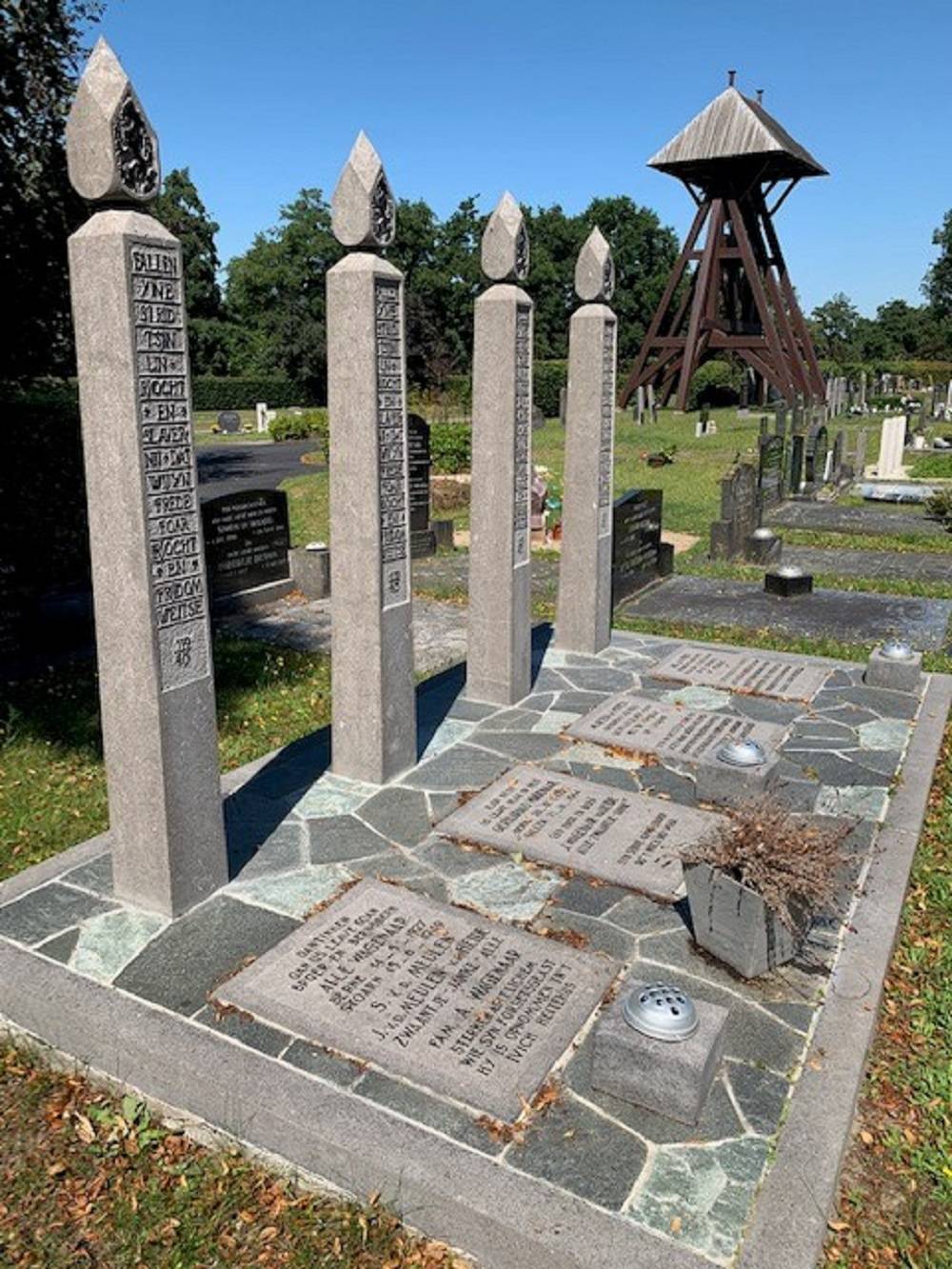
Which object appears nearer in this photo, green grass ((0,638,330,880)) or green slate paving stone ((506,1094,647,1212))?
green slate paving stone ((506,1094,647,1212))

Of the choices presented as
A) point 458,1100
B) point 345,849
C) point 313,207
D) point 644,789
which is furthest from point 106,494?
point 313,207

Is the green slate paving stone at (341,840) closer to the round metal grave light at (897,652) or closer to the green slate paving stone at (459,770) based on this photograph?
the green slate paving stone at (459,770)

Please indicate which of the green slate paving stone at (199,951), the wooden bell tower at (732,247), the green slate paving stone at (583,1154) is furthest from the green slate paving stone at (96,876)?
the wooden bell tower at (732,247)

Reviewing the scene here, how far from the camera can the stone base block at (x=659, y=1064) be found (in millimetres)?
3430

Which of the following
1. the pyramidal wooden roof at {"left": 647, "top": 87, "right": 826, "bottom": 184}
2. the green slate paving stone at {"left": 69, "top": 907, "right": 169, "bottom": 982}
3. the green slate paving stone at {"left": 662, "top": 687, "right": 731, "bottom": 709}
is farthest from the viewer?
the pyramidal wooden roof at {"left": 647, "top": 87, "right": 826, "bottom": 184}

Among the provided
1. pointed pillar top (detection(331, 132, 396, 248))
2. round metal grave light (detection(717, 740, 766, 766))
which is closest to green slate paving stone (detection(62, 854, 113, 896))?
round metal grave light (detection(717, 740, 766, 766))

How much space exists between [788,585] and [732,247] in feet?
104

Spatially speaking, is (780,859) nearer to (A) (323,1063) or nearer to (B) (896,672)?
Result: (A) (323,1063)

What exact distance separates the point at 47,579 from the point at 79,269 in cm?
939

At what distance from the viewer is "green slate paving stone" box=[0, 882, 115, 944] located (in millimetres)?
4668

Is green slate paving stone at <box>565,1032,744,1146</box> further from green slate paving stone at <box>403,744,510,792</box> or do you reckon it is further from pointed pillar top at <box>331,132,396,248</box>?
pointed pillar top at <box>331,132,396,248</box>

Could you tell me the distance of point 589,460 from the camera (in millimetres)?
8758

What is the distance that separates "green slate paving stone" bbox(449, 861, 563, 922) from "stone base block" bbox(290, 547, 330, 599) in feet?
26.6

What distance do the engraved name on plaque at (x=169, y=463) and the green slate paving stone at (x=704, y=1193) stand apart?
2.96 metres
